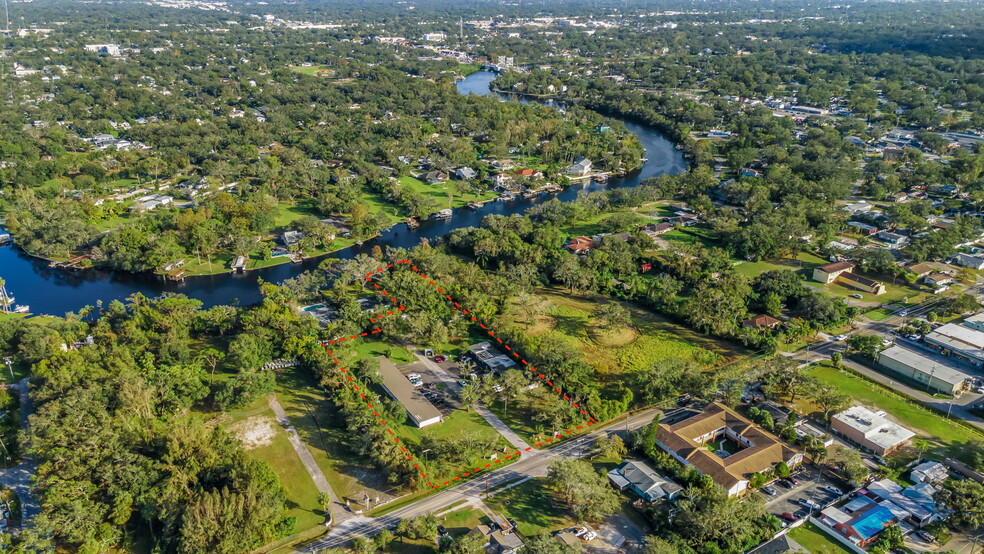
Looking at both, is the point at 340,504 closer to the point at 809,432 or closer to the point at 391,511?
the point at 391,511

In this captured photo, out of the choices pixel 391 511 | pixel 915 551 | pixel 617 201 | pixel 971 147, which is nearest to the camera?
pixel 915 551

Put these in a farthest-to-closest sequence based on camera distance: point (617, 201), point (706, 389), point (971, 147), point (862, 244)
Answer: point (971, 147), point (617, 201), point (862, 244), point (706, 389)

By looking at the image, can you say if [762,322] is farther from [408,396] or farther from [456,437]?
[408,396]

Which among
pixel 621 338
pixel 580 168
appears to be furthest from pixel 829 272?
pixel 580 168

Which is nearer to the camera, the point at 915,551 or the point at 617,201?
the point at 915,551

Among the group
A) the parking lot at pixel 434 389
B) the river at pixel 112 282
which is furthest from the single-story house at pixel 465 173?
the parking lot at pixel 434 389

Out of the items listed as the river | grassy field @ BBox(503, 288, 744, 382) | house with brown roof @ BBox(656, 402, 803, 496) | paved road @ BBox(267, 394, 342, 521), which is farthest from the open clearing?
house with brown roof @ BBox(656, 402, 803, 496)

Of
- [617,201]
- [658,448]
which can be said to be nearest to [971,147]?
[617,201]
